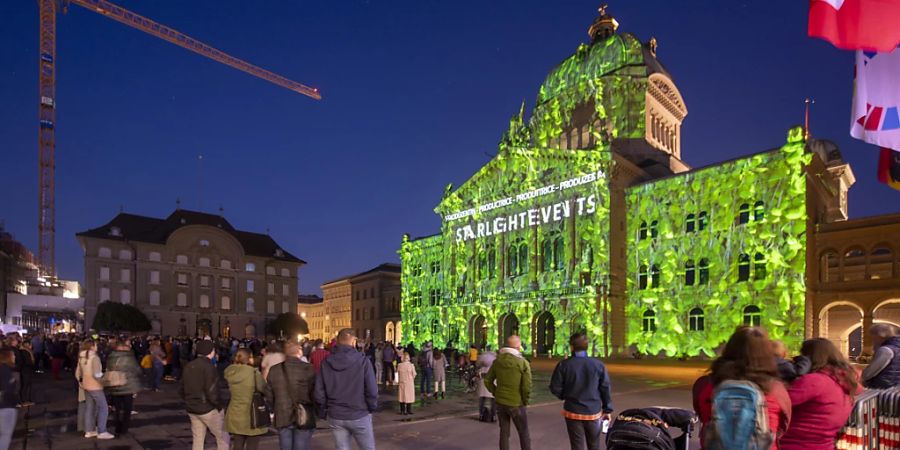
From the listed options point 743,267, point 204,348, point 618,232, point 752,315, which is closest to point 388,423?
point 204,348

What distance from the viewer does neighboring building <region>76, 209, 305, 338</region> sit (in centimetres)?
6612

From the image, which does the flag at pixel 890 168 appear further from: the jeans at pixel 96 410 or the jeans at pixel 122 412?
the jeans at pixel 96 410

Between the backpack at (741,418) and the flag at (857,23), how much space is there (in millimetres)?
3094

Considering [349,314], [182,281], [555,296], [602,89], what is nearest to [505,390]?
[555,296]

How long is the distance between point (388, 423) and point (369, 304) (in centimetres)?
7269

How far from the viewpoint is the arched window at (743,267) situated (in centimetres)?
3586

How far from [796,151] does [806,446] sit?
112ft

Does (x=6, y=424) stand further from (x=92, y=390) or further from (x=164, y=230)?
(x=164, y=230)

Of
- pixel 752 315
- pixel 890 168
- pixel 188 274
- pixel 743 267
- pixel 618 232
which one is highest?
pixel 618 232

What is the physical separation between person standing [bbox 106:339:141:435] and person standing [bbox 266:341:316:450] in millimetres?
5341

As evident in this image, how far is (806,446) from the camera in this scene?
4559 millimetres

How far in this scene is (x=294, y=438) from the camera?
7.62 meters

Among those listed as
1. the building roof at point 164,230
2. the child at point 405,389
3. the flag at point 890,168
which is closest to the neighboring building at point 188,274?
the building roof at point 164,230

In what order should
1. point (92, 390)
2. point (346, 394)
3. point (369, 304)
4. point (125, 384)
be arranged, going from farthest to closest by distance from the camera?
point (369, 304) < point (92, 390) < point (125, 384) < point (346, 394)
